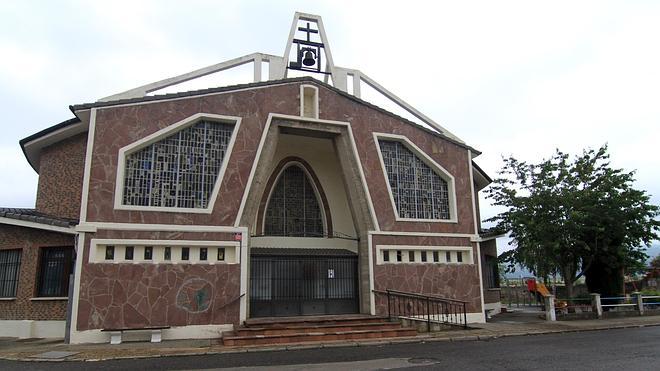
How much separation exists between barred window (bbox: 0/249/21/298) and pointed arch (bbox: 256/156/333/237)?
8199 millimetres

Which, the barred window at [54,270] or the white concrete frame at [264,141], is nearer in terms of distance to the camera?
the barred window at [54,270]

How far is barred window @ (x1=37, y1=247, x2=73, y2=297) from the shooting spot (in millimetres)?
14445

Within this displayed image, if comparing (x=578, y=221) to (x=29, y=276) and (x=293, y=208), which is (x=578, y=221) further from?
(x=29, y=276)

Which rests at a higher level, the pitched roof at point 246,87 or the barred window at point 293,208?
the pitched roof at point 246,87

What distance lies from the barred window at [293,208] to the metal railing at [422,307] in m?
4.31

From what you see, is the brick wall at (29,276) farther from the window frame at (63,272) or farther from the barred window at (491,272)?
the barred window at (491,272)

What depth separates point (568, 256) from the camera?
18438mm

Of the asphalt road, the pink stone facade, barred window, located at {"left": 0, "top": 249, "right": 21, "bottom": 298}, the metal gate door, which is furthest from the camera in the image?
the metal gate door

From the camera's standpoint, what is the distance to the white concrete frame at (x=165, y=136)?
13.4 metres

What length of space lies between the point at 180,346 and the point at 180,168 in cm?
541

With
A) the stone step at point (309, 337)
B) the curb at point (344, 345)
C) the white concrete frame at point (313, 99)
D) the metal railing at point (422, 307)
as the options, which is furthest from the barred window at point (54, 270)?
the metal railing at point (422, 307)

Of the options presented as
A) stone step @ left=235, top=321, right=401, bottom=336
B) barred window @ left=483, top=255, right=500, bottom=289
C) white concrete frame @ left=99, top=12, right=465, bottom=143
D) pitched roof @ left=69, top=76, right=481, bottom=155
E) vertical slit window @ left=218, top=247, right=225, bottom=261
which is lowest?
stone step @ left=235, top=321, right=401, bottom=336

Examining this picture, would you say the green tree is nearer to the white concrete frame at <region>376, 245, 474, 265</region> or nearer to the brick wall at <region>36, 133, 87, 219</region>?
the white concrete frame at <region>376, 245, 474, 265</region>

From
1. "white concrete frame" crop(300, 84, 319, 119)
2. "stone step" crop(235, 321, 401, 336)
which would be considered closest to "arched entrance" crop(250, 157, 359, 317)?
"stone step" crop(235, 321, 401, 336)
